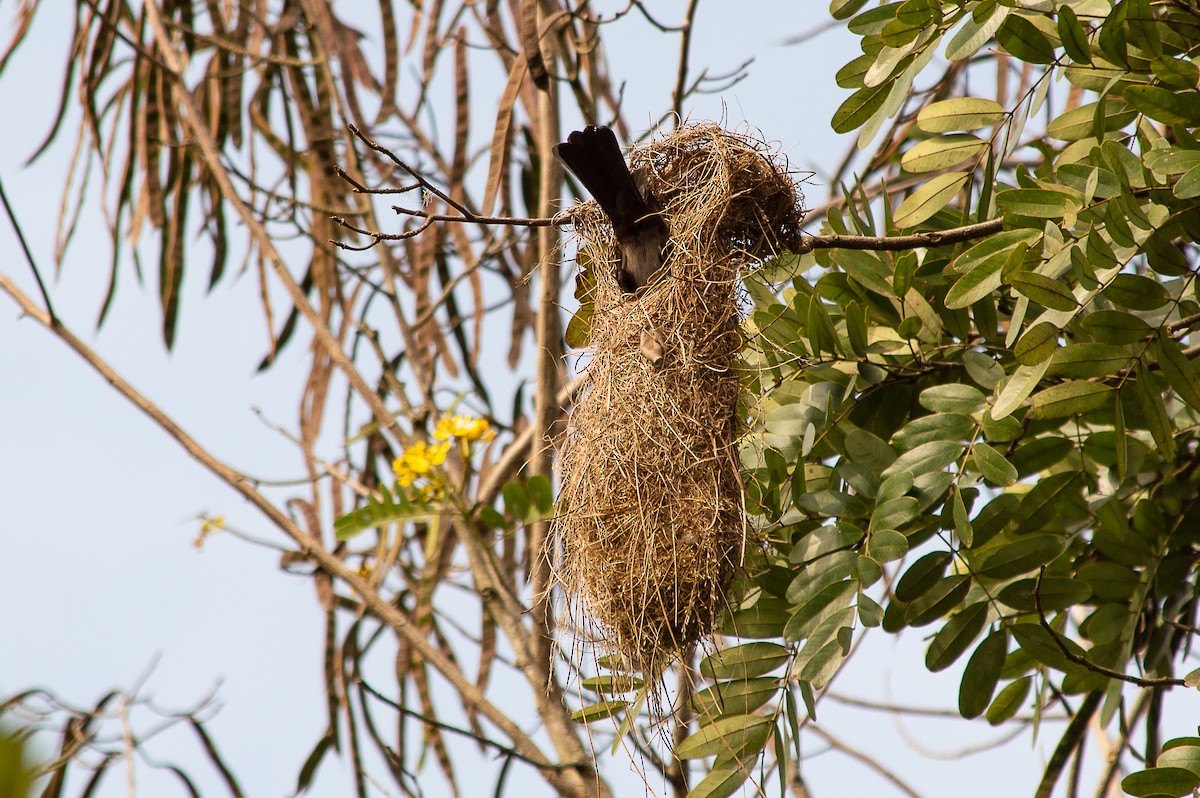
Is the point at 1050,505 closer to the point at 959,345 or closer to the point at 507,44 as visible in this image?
the point at 959,345

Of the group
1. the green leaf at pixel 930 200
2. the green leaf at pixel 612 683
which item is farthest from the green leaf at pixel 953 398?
the green leaf at pixel 612 683

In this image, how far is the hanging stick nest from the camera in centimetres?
122

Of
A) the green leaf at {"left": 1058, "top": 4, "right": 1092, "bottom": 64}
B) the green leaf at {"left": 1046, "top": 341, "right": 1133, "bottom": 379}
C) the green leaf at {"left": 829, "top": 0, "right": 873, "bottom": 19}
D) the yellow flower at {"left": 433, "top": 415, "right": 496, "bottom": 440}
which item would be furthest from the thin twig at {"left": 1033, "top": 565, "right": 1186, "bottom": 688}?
the yellow flower at {"left": 433, "top": 415, "right": 496, "bottom": 440}

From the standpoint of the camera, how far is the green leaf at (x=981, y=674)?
1.34 metres

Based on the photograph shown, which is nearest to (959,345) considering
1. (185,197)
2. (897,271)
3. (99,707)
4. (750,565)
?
(897,271)

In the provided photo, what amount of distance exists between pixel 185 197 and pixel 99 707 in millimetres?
1224

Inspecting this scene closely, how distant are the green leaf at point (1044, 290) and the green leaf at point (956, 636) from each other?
38cm

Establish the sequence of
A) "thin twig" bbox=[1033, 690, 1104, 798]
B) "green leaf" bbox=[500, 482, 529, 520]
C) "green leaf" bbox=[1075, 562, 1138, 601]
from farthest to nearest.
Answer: "green leaf" bbox=[500, 482, 529, 520] < "thin twig" bbox=[1033, 690, 1104, 798] < "green leaf" bbox=[1075, 562, 1138, 601]

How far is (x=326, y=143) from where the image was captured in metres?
2.72

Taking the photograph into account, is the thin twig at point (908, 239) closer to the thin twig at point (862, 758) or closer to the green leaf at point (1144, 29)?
the green leaf at point (1144, 29)

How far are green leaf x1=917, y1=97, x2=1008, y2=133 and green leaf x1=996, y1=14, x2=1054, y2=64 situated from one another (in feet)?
0.52

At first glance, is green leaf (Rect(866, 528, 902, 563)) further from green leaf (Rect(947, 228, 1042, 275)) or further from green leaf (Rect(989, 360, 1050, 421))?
green leaf (Rect(947, 228, 1042, 275))

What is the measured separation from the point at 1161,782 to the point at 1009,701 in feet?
1.41

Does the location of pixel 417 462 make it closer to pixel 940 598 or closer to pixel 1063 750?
pixel 940 598
